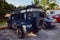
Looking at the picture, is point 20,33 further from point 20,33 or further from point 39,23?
point 39,23

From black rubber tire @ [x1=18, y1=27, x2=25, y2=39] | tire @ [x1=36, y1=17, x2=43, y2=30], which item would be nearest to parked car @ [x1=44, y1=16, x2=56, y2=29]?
tire @ [x1=36, y1=17, x2=43, y2=30]

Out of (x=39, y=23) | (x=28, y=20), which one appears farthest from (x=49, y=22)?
(x=28, y=20)

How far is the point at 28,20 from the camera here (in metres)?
1.50

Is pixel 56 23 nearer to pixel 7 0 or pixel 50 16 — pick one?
pixel 50 16

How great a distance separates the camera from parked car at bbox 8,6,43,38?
147 cm

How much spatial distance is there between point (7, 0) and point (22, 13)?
280 millimetres

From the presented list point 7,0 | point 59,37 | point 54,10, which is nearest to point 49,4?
point 54,10

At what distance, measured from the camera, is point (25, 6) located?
155 cm

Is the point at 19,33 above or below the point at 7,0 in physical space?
below

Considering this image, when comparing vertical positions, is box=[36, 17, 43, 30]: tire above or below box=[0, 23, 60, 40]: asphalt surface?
above

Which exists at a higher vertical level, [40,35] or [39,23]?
[39,23]

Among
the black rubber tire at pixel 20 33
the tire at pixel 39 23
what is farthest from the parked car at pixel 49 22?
the black rubber tire at pixel 20 33

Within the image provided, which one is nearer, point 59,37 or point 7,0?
point 59,37

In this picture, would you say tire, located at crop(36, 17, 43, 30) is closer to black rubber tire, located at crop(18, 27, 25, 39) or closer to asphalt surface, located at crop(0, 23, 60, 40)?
asphalt surface, located at crop(0, 23, 60, 40)
